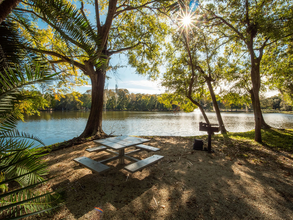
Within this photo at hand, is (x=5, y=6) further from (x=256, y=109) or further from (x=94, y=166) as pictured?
(x=256, y=109)

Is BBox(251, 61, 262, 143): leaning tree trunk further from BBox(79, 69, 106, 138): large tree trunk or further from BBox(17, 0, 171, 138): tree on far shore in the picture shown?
BBox(79, 69, 106, 138): large tree trunk

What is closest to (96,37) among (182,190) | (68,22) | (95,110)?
(68,22)

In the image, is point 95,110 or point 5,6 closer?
point 5,6

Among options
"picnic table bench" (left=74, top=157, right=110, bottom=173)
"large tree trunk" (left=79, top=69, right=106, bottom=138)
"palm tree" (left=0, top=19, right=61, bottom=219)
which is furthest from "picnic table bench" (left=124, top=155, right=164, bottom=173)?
"large tree trunk" (left=79, top=69, right=106, bottom=138)

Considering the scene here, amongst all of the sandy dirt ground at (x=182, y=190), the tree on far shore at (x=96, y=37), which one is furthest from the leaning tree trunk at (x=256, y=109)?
the tree on far shore at (x=96, y=37)

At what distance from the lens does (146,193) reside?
2.65m

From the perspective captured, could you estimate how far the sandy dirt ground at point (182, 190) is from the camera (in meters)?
2.18

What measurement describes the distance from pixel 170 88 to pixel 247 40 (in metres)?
5.56

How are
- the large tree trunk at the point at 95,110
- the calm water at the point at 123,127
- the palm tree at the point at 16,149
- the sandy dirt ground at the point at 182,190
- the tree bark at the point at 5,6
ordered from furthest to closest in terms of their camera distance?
the calm water at the point at 123,127 → the large tree trunk at the point at 95,110 → the sandy dirt ground at the point at 182,190 → the tree bark at the point at 5,6 → the palm tree at the point at 16,149

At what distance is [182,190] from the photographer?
277 centimetres

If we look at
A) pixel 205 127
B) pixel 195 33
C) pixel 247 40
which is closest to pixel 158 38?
pixel 195 33

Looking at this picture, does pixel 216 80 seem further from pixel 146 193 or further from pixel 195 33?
pixel 146 193

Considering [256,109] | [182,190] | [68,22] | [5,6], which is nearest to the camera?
[5,6]

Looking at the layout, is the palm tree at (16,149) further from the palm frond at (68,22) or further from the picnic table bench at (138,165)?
the picnic table bench at (138,165)
